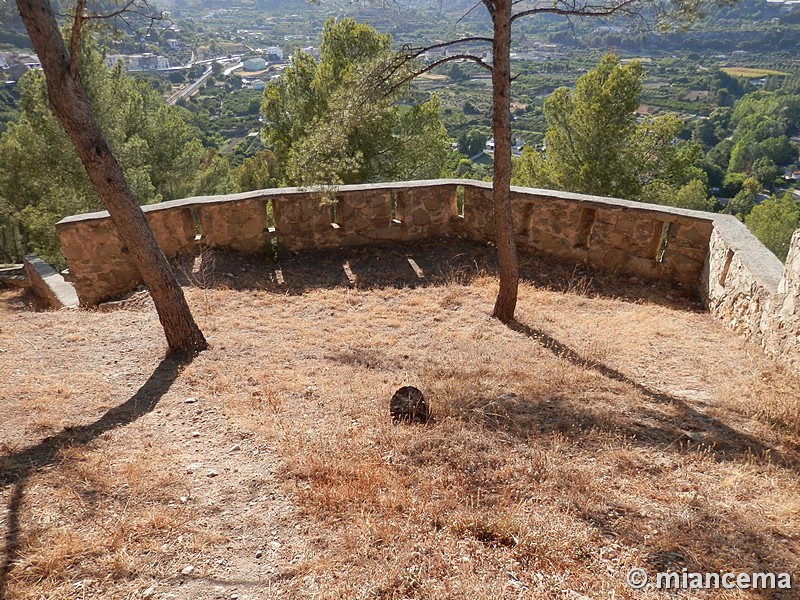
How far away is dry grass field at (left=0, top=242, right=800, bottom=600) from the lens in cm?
250

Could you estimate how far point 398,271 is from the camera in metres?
8.10

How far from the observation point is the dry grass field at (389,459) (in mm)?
2498

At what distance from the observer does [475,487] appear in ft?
10.2

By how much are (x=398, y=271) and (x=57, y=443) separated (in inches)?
206

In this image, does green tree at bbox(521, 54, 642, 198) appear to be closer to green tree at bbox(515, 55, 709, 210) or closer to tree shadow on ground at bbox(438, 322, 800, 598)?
green tree at bbox(515, 55, 709, 210)

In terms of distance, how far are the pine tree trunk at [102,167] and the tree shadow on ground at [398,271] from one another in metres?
2.15

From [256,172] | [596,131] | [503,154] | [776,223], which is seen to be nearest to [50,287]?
[503,154]

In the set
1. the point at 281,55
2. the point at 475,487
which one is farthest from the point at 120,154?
the point at 281,55

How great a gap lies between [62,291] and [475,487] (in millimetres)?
7908

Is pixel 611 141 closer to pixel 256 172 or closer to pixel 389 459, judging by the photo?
pixel 256 172

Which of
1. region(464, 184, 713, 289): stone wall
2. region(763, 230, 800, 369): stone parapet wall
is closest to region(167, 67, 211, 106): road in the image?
region(464, 184, 713, 289): stone wall

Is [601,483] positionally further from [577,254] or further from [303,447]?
[577,254]

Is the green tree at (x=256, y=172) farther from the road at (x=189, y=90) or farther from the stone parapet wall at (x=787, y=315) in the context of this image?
the road at (x=189, y=90)

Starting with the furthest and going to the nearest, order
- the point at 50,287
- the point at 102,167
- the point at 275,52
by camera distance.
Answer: the point at 275,52
the point at 50,287
the point at 102,167
